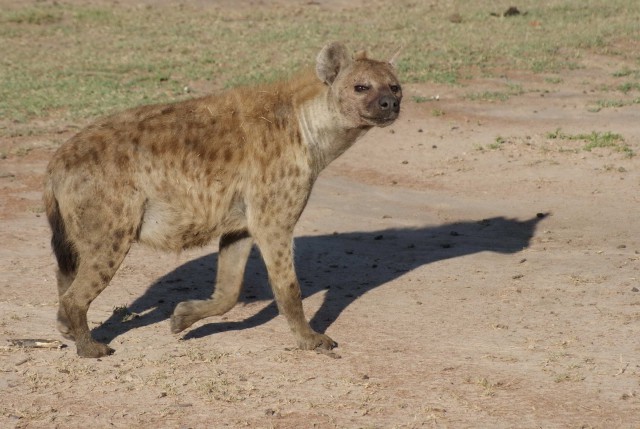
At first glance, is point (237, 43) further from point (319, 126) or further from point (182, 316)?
point (182, 316)

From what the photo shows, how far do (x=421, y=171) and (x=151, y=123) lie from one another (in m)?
5.06

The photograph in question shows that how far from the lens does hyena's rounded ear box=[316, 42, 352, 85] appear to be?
19.0 ft

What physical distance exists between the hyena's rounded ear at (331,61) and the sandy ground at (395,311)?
1437 millimetres

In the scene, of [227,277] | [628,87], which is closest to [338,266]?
[227,277]

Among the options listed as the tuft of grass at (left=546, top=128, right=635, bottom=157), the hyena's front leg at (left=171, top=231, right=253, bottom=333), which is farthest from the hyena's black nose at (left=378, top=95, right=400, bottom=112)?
the tuft of grass at (left=546, top=128, right=635, bottom=157)

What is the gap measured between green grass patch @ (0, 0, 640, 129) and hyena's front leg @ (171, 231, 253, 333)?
649 centimetres

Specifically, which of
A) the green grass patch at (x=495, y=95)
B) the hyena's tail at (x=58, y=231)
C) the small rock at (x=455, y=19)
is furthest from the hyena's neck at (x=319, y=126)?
the small rock at (x=455, y=19)

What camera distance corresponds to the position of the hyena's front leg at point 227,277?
5996 millimetres

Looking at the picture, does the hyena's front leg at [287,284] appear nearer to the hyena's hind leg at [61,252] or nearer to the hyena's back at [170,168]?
the hyena's back at [170,168]

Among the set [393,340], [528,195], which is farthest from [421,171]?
[393,340]

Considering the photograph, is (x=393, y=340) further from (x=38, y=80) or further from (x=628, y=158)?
(x=38, y=80)

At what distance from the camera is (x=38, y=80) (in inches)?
552

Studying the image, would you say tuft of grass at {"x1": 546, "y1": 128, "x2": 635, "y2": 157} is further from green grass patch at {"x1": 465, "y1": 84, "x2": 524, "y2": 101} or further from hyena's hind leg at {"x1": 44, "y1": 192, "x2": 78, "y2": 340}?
hyena's hind leg at {"x1": 44, "y1": 192, "x2": 78, "y2": 340}

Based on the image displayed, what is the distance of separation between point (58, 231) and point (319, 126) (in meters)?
1.48
